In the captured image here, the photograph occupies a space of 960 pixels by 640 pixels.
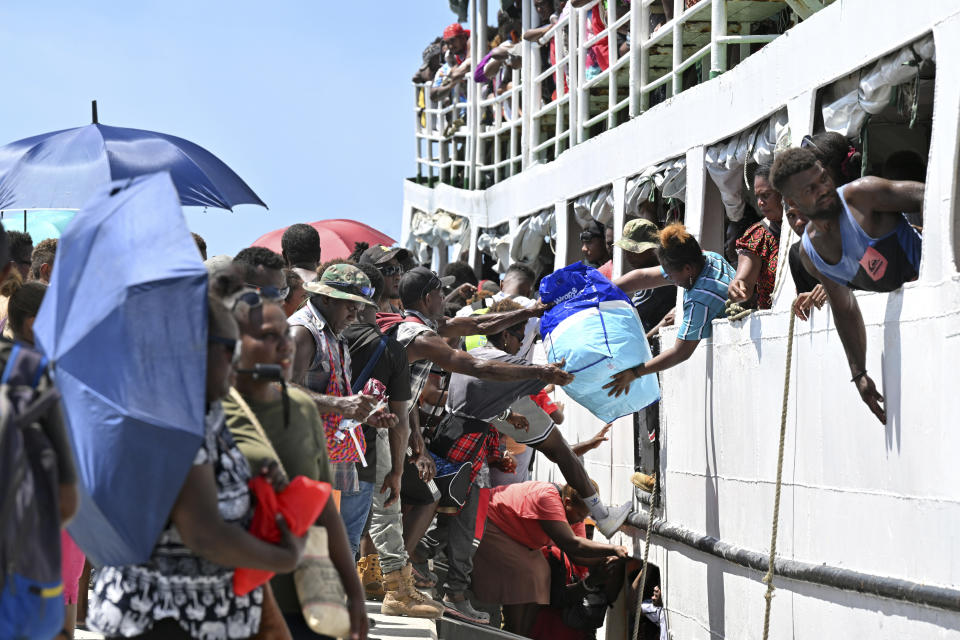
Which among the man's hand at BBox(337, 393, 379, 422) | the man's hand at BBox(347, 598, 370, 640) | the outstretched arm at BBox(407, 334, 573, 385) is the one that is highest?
the outstretched arm at BBox(407, 334, 573, 385)

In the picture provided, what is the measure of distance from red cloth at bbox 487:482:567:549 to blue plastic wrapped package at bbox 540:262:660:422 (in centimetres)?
132

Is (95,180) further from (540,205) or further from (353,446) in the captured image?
(540,205)

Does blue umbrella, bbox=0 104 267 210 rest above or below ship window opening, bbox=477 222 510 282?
below

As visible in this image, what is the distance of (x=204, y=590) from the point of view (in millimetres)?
3047

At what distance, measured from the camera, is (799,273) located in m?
6.41

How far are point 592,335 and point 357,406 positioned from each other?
9.34ft

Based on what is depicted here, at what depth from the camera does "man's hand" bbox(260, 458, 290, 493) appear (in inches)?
123

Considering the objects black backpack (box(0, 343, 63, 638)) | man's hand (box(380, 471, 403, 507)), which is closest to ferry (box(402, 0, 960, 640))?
man's hand (box(380, 471, 403, 507))

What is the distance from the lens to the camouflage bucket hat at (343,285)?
5.51 m

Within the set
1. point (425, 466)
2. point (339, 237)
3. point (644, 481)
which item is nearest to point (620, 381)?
point (425, 466)

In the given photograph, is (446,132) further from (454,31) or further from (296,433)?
(296,433)

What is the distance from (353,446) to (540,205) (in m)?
7.37

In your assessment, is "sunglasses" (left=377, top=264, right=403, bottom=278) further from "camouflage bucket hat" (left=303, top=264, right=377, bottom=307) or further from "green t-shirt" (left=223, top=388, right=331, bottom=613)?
"green t-shirt" (left=223, top=388, right=331, bottom=613)

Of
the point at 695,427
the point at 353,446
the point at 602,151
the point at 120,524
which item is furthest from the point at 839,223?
the point at 602,151
